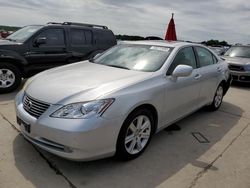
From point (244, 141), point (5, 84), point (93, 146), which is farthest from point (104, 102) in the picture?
point (5, 84)

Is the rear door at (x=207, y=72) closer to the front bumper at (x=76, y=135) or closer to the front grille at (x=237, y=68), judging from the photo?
the front bumper at (x=76, y=135)

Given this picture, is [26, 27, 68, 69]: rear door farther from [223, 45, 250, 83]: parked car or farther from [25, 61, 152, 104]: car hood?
[223, 45, 250, 83]: parked car

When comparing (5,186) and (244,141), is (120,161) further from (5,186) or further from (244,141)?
(244,141)

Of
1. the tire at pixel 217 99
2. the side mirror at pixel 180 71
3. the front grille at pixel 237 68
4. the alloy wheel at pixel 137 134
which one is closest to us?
the alloy wheel at pixel 137 134

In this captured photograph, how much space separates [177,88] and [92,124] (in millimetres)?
1727

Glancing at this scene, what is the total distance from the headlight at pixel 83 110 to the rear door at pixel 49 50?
14.2 ft

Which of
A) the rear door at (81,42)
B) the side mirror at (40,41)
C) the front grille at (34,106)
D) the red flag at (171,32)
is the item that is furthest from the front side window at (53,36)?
the front grille at (34,106)

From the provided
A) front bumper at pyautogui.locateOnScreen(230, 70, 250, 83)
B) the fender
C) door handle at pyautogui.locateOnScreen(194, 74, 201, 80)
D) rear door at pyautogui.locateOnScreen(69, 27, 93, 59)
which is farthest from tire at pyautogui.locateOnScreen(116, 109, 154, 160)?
front bumper at pyautogui.locateOnScreen(230, 70, 250, 83)

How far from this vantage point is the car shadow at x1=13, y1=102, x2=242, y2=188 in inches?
124

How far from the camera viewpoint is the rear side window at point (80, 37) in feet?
26.0

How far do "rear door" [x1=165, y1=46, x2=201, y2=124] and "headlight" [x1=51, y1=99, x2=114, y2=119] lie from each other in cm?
125

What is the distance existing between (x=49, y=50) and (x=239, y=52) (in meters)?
7.59

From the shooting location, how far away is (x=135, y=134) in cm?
361

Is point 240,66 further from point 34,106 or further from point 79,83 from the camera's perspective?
point 34,106
